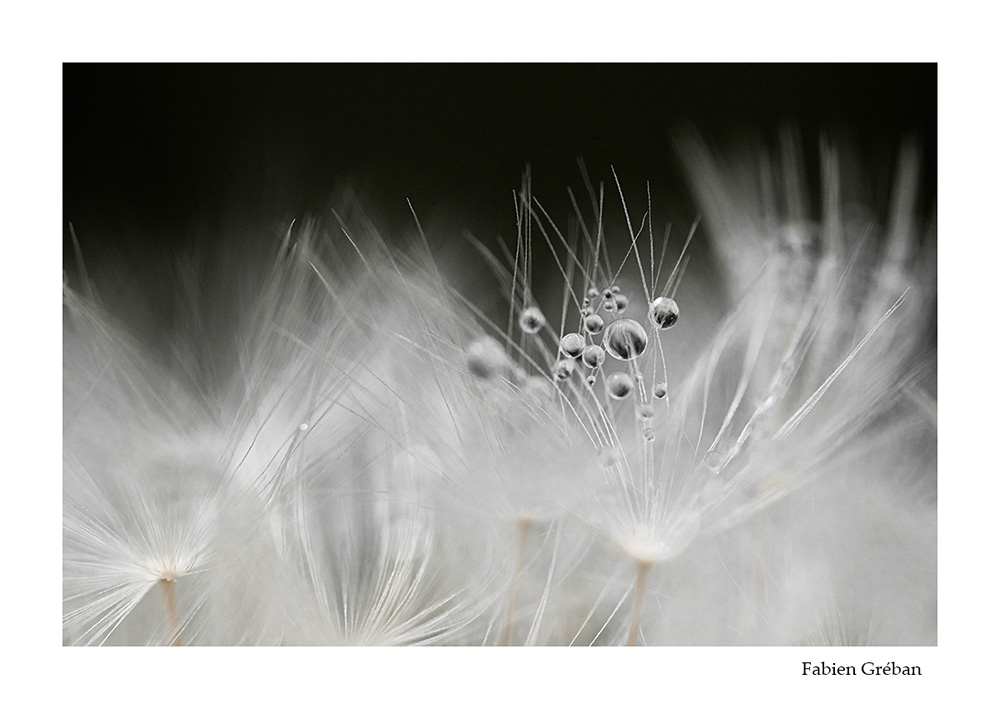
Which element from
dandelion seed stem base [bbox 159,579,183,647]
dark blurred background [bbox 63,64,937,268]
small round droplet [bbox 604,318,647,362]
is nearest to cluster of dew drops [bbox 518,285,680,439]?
small round droplet [bbox 604,318,647,362]

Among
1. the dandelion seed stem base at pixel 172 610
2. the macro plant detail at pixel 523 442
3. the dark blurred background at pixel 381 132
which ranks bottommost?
the dandelion seed stem base at pixel 172 610

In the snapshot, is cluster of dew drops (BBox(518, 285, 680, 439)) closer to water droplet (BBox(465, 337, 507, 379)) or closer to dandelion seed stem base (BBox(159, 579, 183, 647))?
water droplet (BBox(465, 337, 507, 379))

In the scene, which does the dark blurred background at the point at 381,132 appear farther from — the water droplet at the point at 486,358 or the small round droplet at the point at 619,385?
the small round droplet at the point at 619,385

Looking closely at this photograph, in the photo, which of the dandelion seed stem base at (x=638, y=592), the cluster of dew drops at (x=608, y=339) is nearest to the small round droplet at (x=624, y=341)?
the cluster of dew drops at (x=608, y=339)

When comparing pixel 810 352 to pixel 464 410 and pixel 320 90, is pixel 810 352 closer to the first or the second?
pixel 464 410

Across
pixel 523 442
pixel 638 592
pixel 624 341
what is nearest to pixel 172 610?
pixel 523 442

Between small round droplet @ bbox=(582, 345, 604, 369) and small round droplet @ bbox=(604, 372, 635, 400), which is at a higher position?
small round droplet @ bbox=(582, 345, 604, 369)

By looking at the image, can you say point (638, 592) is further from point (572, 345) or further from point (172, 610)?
point (172, 610)
